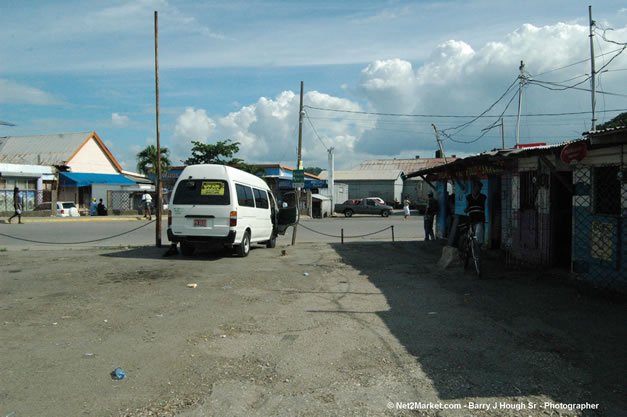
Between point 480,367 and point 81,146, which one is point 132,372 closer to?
point 480,367

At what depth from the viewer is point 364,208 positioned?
38.3 metres

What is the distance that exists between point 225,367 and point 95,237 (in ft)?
50.2

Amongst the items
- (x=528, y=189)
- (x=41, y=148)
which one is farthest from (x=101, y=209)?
(x=528, y=189)

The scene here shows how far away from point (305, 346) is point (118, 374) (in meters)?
1.87

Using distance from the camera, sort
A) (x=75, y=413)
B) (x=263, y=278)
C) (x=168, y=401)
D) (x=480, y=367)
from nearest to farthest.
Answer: (x=75, y=413), (x=168, y=401), (x=480, y=367), (x=263, y=278)

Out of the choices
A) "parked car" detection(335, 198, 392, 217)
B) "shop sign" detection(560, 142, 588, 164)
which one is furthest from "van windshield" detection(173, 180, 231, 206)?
"parked car" detection(335, 198, 392, 217)

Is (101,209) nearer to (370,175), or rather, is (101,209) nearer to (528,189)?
(528,189)

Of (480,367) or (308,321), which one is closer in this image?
(480,367)

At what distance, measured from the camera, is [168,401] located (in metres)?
3.52

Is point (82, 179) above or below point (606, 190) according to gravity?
above

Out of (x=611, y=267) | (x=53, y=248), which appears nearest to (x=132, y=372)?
(x=611, y=267)

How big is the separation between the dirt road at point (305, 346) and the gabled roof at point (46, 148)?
1389 inches

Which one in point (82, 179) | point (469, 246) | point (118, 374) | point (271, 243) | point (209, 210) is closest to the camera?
point (118, 374)

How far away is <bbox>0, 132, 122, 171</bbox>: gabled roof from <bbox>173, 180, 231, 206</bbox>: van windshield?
31117mm
